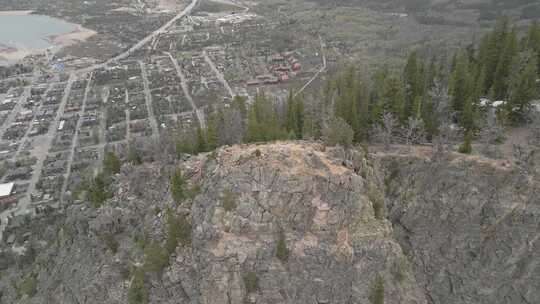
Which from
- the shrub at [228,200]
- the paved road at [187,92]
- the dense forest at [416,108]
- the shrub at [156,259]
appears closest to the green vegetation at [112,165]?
the dense forest at [416,108]

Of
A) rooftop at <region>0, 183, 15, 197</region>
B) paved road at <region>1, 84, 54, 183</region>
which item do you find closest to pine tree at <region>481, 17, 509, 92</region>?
rooftop at <region>0, 183, 15, 197</region>

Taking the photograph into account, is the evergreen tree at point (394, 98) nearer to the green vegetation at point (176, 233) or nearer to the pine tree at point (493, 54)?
the pine tree at point (493, 54)

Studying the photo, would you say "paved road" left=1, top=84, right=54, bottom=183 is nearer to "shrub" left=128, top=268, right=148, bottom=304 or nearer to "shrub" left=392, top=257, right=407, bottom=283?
"shrub" left=128, top=268, right=148, bottom=304

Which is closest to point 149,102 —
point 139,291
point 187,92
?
point 187,92

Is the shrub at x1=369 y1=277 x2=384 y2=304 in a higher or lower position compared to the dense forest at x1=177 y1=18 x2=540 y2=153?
lower

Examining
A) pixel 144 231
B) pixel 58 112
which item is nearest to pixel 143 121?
pixel 58 112

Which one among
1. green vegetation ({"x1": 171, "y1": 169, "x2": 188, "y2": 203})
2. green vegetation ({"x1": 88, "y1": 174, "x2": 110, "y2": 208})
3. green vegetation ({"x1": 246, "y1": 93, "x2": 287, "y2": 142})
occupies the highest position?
green vegetation ({"x1": 246, "y1": 93, "x2": 287, "y2": 142})
